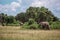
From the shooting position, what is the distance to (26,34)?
390cm

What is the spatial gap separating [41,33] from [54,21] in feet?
1.41

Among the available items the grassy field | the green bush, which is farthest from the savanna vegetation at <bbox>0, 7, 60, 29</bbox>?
the grassy field

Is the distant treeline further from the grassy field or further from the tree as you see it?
the grassy field

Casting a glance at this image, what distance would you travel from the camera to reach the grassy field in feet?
12.4

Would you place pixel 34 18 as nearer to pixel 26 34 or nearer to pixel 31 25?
pixel 31 25

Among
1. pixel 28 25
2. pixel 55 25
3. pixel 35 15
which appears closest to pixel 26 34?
pixel 28 25

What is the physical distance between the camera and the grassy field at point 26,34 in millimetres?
3778

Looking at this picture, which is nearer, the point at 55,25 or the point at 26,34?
the point at 26,34

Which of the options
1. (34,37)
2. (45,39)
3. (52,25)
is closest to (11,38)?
(34,37)

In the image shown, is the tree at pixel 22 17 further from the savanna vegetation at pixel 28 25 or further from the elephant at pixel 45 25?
the elephant at pixel 45 25

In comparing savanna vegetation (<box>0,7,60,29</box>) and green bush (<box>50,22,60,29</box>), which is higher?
savanna vegetation (<box>0,7,60,29</box>)

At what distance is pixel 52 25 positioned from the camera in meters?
4.08

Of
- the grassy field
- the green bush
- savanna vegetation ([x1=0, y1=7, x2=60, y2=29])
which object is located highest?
savanna vegetation ([x1=0, y1=7, x2=60, y2=29])

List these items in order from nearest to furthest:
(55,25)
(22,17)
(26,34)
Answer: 1. (26,34)
2. (22,17)
3. (55,25)
